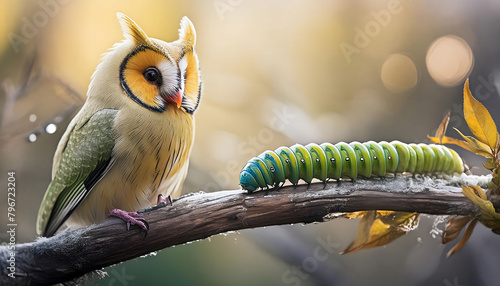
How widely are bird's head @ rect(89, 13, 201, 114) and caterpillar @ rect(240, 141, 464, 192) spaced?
240 mm

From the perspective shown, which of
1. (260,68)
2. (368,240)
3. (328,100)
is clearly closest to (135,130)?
(368,240)

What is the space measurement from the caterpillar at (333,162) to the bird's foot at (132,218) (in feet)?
0.75

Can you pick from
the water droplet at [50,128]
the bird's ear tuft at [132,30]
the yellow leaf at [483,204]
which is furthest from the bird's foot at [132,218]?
the yellow leaf at [483,204]

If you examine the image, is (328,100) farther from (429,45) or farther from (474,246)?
(474,246)

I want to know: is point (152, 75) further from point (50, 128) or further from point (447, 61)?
point (447, 61)

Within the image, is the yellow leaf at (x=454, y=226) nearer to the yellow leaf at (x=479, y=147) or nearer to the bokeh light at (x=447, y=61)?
the yellow leaf at (x=479, y=147)

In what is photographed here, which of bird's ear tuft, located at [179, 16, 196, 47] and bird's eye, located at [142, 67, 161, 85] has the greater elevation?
bird's ear tuft, located at [179, 16, 196, 47]

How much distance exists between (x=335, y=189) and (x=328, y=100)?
0.90 m

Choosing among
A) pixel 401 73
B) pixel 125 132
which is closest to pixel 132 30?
pixel 125 132

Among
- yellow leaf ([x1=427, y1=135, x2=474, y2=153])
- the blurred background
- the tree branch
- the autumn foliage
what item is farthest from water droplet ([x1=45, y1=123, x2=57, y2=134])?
yellow leaf ([x1=427, y1=135, x2=474, y2=153])

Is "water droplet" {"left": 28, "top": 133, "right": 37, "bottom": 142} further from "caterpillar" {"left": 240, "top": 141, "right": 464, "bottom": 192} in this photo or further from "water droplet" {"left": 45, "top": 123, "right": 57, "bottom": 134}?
"caterpillar" {"left": 240, "top": 141, "right": 464, "bottom": 192}

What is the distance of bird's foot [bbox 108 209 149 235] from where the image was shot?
97cm

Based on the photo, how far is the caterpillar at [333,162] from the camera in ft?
3.26

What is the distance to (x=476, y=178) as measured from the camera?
1.08 m
